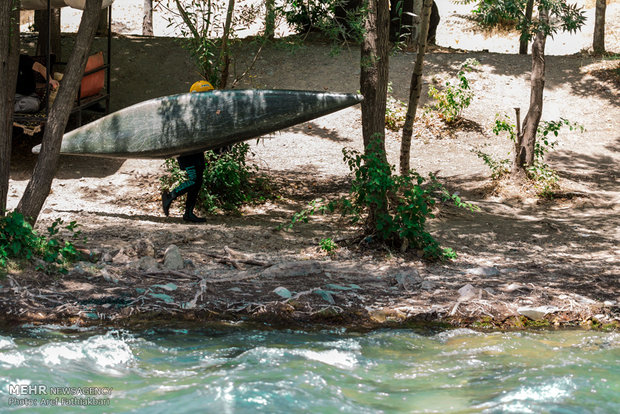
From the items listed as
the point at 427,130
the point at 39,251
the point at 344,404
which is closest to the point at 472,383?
the point at 344,404

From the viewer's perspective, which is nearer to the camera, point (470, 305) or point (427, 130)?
point (470, 305)

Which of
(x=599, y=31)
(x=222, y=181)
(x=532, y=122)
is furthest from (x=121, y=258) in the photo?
(x=599, y=31)

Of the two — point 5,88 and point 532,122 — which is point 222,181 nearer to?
point 5,88

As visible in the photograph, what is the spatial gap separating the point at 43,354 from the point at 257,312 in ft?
5.38

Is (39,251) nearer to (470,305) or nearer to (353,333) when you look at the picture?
(353,333)

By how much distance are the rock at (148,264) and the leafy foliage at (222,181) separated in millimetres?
2430

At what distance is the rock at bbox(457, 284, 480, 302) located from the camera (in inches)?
245

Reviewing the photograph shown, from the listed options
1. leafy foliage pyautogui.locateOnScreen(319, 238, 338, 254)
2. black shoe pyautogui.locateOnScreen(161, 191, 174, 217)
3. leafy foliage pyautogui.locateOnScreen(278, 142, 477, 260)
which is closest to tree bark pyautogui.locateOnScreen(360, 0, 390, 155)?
leafy foliage pyautogui.locateOnScreen(278, 142, 477, 260)

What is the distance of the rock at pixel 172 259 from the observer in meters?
6.86

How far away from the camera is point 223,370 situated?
196 inches

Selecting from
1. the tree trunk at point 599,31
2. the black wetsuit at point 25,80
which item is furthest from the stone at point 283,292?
the tree trunk at point 599,31

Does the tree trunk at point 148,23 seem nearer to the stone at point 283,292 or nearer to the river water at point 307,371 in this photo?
the stone at point 283,292

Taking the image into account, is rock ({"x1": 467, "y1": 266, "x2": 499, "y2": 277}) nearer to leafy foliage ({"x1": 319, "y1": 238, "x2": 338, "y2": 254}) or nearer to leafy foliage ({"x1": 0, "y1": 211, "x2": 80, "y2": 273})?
leafy foliage ({"x1": 319, "y1": 238, "x2": 338, "y2": 254})

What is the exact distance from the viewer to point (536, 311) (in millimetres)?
6055
